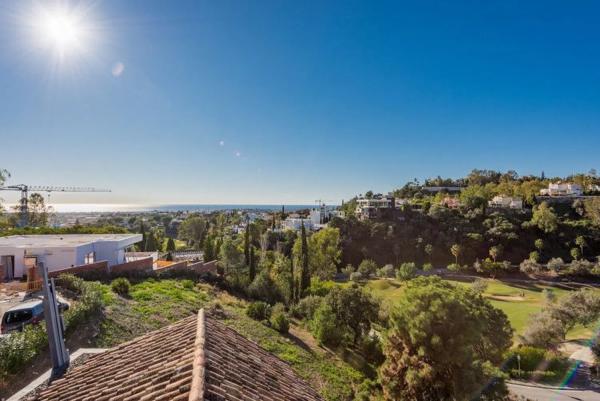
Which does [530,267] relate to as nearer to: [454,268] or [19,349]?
[454,268]

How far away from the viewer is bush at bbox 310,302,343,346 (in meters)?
19.9

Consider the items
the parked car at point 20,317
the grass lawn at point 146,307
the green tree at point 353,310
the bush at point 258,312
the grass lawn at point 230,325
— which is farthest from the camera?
the green tree at point 353,310

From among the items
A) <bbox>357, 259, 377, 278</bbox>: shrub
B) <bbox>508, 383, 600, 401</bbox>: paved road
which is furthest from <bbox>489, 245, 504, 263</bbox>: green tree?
<bbox>508, 383, 600, 401</bbox>: paved road

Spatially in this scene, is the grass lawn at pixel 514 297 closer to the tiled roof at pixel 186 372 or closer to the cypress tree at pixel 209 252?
the cypress tree at pixel 209 252

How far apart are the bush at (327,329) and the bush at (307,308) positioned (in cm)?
372

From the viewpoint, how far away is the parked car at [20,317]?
12.2 metres

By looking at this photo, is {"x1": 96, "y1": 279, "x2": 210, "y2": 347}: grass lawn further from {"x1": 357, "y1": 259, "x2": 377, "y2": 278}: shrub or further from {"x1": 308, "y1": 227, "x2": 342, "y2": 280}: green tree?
{"x1": 357, "y1": 259, "x2": 377, "y2": 278}: shrub

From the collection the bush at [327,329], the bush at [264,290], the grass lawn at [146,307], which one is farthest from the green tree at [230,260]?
the bush at [327,329]

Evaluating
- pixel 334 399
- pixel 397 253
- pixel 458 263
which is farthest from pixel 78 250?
pixel 458 263

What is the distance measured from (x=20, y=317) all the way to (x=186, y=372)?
13616 millimetres

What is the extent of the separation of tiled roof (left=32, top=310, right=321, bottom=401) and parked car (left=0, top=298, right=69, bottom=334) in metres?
9.93

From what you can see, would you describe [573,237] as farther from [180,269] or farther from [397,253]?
[180,269]

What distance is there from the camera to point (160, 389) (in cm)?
343

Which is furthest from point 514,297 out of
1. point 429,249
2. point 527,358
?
point 527,358
